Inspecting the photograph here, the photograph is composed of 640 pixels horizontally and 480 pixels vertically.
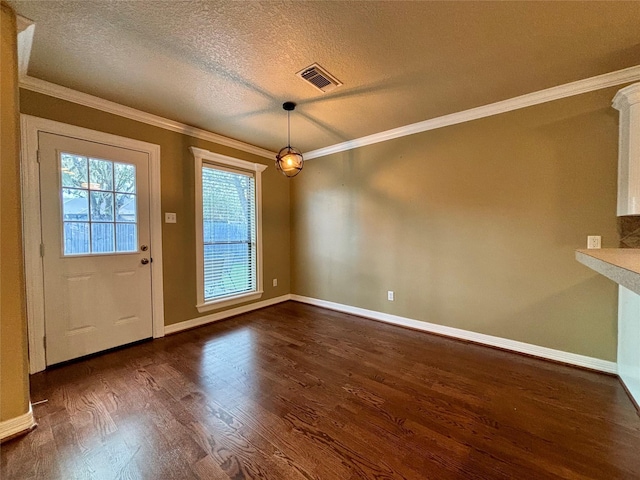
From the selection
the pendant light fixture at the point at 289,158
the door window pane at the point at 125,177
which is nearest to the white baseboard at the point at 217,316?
the door window pane at the point at 125,177

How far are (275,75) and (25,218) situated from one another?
246cm

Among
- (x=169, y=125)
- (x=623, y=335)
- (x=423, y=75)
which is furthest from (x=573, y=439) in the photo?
(x=169, y=125)

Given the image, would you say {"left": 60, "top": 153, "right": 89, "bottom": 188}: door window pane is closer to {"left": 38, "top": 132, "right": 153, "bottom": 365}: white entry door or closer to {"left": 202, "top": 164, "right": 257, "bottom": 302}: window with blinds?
{"left": 38, "top": 132, "right": 153, "bottom": 365}: white entry door

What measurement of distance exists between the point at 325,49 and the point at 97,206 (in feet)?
8.60

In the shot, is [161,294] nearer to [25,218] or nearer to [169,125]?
[25,218]

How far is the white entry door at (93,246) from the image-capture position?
2301 mm

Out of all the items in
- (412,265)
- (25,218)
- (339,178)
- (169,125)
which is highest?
(169,125)

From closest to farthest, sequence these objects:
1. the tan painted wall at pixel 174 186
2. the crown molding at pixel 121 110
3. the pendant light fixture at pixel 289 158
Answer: the crown molding at pixel 121 110 → the tan painted wall at pixel 174 186 → the pendant light fixture at pixel 289 158

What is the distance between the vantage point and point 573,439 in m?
1.50

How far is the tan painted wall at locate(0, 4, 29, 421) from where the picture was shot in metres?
1.50

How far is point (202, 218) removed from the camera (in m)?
3.41

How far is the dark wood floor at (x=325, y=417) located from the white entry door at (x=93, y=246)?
11.9 inches

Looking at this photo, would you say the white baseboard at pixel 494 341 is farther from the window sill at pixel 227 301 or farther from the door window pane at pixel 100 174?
the door window pane at pixel 100 174

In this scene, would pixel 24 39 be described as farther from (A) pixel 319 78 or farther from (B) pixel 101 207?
(A) pixel 319 78
